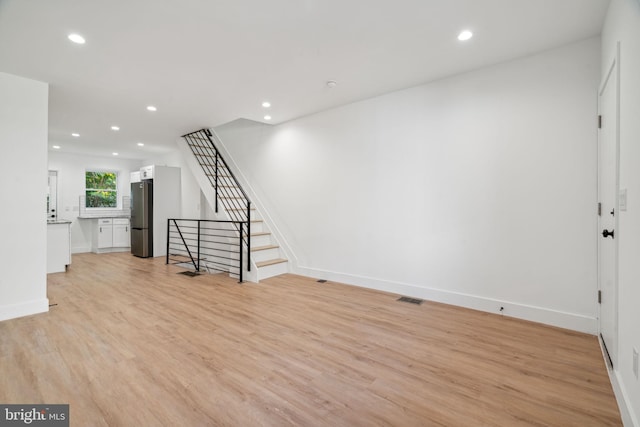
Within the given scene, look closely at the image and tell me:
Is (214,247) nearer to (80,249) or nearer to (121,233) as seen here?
(121,233)

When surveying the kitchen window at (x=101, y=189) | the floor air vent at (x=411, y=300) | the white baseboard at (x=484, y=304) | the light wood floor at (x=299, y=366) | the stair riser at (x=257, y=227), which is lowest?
the light wood floor at (x=299, y=366)

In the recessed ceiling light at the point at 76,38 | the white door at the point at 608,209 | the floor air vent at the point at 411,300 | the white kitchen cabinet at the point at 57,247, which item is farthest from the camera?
the white kitchen cabinet at the point at 57,247

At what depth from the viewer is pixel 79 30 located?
7.93 ft

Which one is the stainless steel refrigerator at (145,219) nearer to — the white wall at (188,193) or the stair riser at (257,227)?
the white wall at (188,193)

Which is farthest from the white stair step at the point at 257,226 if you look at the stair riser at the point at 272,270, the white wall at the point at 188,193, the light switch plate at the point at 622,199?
the light switch plate at the point at 622,199

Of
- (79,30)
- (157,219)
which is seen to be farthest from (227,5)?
(157,219)

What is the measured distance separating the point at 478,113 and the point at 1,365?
15.6ft

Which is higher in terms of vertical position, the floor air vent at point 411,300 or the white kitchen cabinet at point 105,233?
the white kitchen cabinet at point 105,233

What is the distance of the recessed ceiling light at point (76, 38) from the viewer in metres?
2.48

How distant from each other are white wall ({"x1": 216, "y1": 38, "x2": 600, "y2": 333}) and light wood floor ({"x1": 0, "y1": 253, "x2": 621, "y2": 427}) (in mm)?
412

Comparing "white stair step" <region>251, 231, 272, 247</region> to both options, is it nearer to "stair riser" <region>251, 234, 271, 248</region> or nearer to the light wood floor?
"stair riser" <region>251, 234, 271, 248</region>

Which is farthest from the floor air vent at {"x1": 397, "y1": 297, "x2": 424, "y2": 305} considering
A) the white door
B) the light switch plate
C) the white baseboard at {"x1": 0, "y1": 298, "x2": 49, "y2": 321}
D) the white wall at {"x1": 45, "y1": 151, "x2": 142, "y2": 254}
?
the white wall at {"x1": 45, "y1": 151, "x2": 142, "y2": 254}

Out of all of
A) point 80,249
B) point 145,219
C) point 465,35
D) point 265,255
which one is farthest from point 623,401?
point 80,249

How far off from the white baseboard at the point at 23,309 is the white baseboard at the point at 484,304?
3.54 metres
